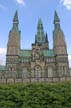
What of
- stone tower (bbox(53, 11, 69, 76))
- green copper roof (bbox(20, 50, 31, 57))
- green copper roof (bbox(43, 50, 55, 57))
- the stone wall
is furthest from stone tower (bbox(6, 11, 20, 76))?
the stone wall

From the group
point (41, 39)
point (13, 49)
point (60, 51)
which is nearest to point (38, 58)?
point (60, 51)

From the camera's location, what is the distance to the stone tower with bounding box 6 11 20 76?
257 ft

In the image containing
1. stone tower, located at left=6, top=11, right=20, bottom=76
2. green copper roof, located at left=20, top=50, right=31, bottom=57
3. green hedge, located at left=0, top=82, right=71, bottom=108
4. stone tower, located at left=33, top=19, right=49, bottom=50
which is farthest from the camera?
stone tower, located at left=33, top=19, right=49, bottom=50

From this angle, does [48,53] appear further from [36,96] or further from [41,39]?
[36,96]

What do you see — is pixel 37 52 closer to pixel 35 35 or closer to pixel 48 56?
pixel 48 56

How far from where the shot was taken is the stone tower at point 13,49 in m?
78.3

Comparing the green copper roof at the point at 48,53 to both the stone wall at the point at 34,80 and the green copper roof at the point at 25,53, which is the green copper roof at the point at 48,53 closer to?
the green copper roof at the point at 25,53

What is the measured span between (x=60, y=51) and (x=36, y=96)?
42851 millimetres

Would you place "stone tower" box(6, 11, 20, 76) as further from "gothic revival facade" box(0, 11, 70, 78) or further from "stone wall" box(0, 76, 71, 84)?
"stone wall" box(0, 76, 71, 84)

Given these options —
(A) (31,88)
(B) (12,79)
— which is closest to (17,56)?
(B) (12,79)

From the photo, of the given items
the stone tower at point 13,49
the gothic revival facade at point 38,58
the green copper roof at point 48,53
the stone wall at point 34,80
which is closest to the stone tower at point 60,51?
the gothic revival facade at point 38,58

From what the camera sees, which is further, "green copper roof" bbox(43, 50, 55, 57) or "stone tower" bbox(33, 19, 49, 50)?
"stone tower" bbox(33, 19, 49, 50)

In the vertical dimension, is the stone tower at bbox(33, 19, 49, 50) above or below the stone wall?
above

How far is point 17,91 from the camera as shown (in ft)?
134
